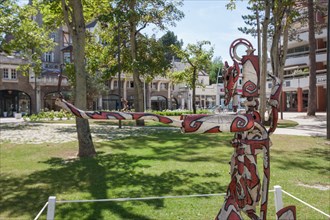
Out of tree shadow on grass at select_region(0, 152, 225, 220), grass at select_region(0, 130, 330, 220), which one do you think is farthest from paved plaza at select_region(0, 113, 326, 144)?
tree shadow on grass at select_region(0, 152, 225, 220)

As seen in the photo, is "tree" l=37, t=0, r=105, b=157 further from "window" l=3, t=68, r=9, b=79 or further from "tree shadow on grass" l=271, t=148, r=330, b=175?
"window" l=3, t=68, r=9, b=79

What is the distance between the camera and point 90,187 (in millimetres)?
7773

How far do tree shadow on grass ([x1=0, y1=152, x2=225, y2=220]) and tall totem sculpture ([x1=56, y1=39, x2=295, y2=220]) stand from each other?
3433 millimetres

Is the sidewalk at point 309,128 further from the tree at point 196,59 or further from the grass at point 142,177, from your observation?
the tree at point 196,59

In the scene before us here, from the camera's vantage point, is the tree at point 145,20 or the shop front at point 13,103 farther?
the shop front at point 13,103

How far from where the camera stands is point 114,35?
24.6 m

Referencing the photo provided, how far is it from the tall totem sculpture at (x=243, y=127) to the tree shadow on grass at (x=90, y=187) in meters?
3.43

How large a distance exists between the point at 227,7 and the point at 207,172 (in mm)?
13361

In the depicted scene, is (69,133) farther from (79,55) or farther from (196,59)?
(196,59)

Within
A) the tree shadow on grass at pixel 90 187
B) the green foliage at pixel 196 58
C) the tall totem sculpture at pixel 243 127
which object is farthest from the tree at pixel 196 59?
the tall totem sculpture at pixel 243 127

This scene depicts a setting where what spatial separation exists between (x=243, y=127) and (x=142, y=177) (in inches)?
255

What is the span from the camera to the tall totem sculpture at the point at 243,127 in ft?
7.87

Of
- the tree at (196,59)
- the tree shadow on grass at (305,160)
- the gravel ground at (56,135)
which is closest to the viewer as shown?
the tree shadow on grass at (305,160)

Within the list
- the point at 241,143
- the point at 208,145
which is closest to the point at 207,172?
the point at 208,145
